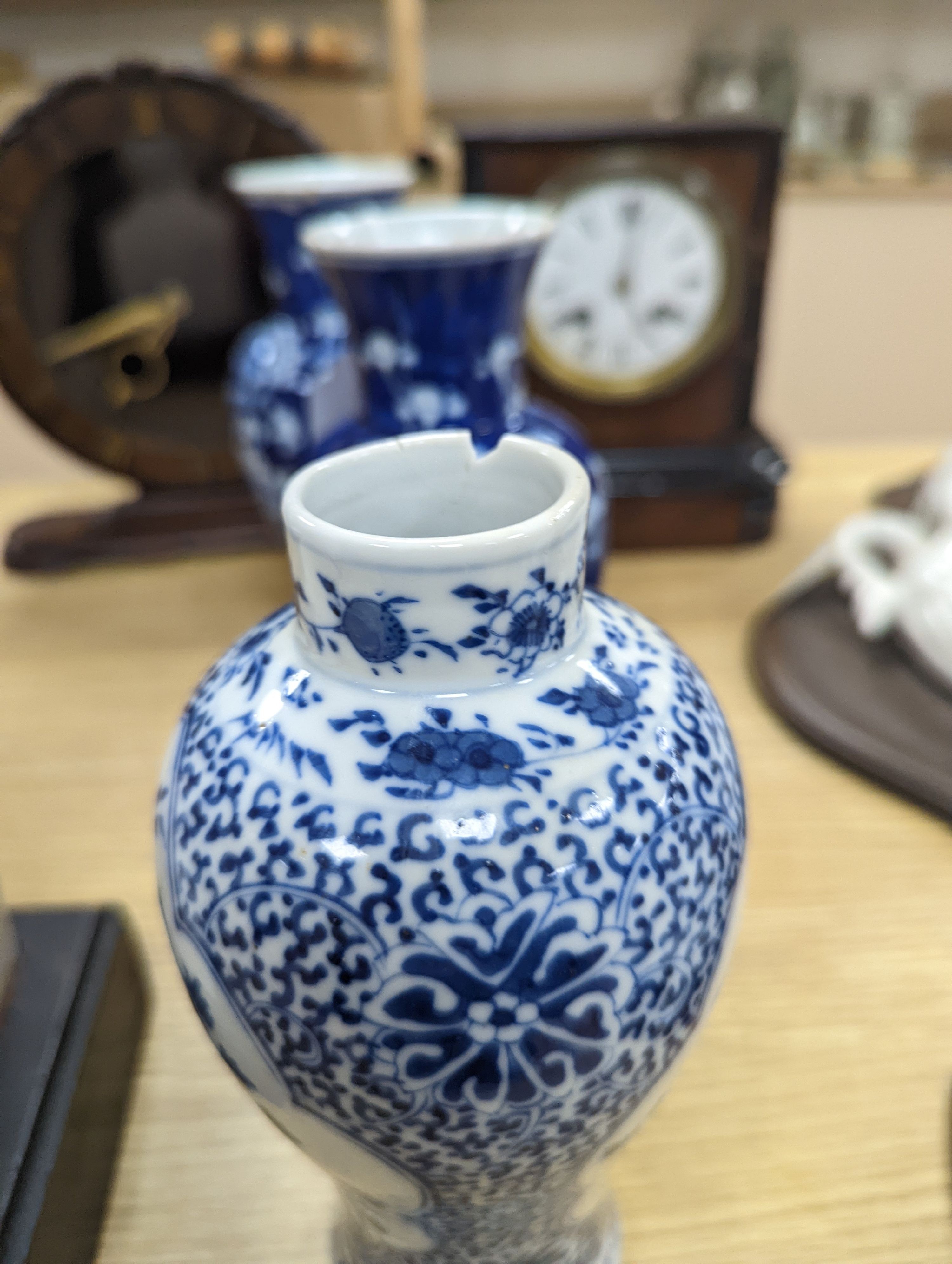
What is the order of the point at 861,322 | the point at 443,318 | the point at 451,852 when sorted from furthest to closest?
the point at 861,322 → the point at 443,318 → the point at 451,852

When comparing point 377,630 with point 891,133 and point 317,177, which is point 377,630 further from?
point 891,133

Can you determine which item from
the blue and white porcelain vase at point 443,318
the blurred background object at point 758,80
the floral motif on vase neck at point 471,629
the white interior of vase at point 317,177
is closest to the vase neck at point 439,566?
the floral motif on vase neck at point 471,629

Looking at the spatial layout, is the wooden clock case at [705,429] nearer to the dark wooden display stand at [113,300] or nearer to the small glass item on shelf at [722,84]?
the dark wooden display stand at [113,300]

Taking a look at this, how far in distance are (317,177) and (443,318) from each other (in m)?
0.39

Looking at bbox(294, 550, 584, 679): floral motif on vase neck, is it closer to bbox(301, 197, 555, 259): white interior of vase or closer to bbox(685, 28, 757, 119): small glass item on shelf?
bbox(301, 197, 555, 259): white interior of vase

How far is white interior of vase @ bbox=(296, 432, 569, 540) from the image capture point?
0.41m

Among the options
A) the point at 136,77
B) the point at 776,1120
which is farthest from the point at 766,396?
the point at 776,1120

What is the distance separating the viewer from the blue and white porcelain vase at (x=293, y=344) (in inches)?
33.8

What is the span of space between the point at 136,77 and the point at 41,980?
791 mm

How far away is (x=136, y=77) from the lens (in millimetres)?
955

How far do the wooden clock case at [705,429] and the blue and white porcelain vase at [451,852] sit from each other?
2.21 ft

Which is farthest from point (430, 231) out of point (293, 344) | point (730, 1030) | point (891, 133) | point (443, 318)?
point (891, 133)

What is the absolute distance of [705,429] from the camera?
1090 mm

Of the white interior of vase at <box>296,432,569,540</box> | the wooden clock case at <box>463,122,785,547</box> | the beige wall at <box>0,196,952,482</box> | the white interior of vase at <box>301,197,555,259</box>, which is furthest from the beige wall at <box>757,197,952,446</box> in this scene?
the white interior of vase at <box>296,432,569,540</box>
